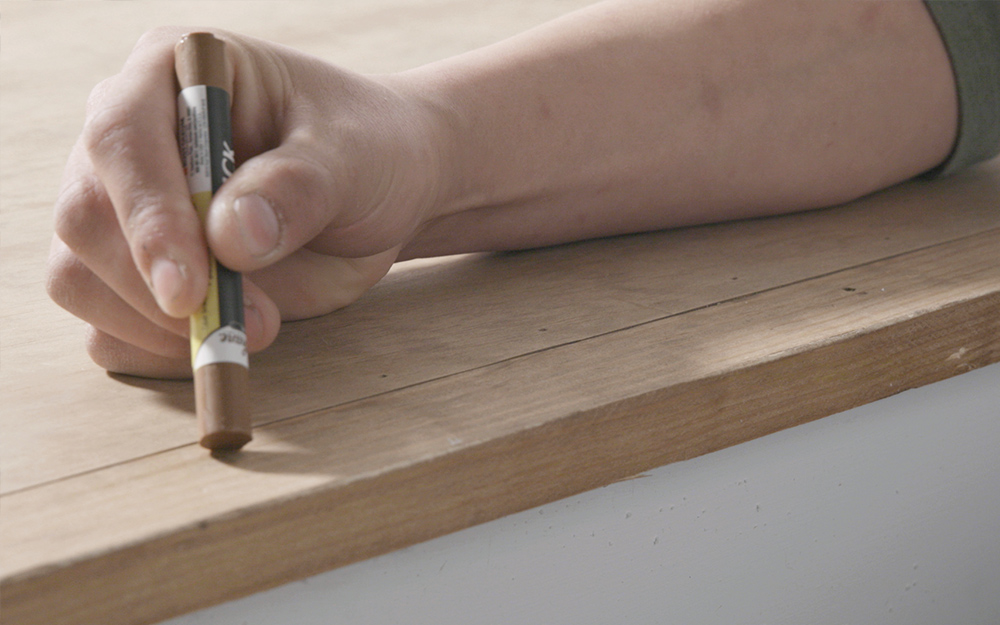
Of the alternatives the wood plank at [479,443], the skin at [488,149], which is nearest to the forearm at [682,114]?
the skin at [488,149]

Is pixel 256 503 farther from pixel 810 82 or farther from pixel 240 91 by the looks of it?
pixel 810 82

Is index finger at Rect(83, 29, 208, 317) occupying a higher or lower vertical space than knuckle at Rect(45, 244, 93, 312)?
higher

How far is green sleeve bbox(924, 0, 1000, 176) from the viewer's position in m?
0.64

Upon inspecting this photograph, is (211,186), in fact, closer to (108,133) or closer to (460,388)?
(108,133)

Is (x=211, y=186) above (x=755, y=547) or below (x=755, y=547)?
above

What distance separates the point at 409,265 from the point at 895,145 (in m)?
0.37

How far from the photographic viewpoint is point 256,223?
36cm

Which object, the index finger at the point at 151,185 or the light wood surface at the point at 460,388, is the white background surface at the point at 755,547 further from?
the index finger at the point at 151,185

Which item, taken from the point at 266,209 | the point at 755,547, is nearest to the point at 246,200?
the point at 266,209

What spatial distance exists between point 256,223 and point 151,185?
0.15 ft

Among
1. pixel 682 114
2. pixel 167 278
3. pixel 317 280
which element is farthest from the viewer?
pixel 682 114

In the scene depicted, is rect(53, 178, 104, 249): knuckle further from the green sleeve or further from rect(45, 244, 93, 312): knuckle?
the green sleeve

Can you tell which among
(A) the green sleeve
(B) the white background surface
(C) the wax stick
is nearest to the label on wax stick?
(C) the wax stick

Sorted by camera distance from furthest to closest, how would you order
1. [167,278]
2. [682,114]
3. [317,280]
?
[682,114] → [317,280] → [167,278]
